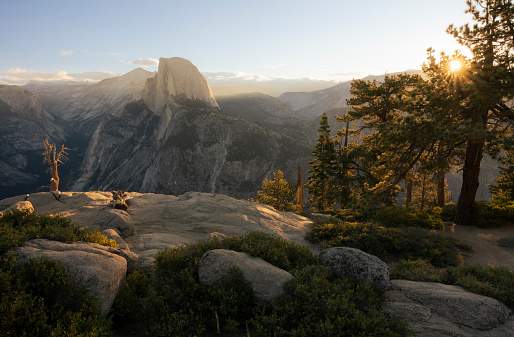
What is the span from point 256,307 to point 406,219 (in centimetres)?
1502

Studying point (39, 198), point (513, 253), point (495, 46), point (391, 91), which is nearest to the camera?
point (513, 253)

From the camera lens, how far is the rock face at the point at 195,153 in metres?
116

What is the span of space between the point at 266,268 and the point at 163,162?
125 meters

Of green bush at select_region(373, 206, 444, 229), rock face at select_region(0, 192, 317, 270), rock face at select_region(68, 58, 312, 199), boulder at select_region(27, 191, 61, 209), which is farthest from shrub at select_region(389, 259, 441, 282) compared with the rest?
rock face at select_region(68, 58, 312, 199)

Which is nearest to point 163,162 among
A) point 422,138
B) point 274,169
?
point 274,169

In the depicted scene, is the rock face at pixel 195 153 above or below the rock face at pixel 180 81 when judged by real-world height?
below

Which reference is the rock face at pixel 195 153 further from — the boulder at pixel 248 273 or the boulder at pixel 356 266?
the boulder at pixel 248 273

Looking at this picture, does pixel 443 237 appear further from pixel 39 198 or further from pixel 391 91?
pixel 39 198

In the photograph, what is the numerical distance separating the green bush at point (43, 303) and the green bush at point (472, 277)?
940 cm

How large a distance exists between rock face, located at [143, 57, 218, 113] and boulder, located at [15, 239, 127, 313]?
155728 millimetres

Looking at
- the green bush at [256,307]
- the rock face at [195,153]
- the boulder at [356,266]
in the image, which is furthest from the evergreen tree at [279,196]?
the rock face at [195,153]

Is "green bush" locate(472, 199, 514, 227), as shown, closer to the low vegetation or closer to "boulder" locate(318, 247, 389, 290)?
"boulder" locate(318, 247, 389, 290)

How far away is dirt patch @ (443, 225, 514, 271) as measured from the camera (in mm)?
12875

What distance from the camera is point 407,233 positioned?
45.7 ft
